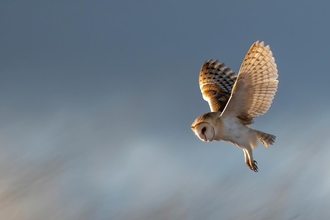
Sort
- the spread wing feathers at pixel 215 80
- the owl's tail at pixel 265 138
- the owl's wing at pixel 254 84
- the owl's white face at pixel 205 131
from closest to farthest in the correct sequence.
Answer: the owl's white face at pixel 205 131, the owl's wing at pixel 254 84, the owl's tail at pixel 265 138, the spread wing feathers at pixel 215 80

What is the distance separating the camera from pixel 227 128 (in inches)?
528

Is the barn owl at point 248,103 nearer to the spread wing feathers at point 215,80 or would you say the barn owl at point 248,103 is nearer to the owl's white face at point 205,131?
the owl's white face at point 205,131

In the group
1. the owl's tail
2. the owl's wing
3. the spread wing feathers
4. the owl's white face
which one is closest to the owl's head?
the owl's white face

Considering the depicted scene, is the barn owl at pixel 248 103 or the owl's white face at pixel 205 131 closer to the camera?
the owl's white face at pixel 205 131

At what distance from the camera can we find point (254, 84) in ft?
44.8

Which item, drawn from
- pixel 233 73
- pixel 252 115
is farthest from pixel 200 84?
pixel 252 115

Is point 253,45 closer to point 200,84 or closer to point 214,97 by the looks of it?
point 214,97

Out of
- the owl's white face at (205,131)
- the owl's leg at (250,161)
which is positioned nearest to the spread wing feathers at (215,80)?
the owl's leg at (250,161)

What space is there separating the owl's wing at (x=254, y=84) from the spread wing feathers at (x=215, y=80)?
7.65ft

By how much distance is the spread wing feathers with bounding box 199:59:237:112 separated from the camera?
16453 mm

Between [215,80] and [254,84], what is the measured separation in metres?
3.58

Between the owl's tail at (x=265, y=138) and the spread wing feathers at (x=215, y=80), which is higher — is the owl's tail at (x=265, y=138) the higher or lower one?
the lower one

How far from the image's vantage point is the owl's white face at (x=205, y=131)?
12.9 m

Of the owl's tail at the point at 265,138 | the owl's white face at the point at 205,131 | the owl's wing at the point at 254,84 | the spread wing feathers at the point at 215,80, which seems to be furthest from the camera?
the spread wing feathers at the point at 215,80
